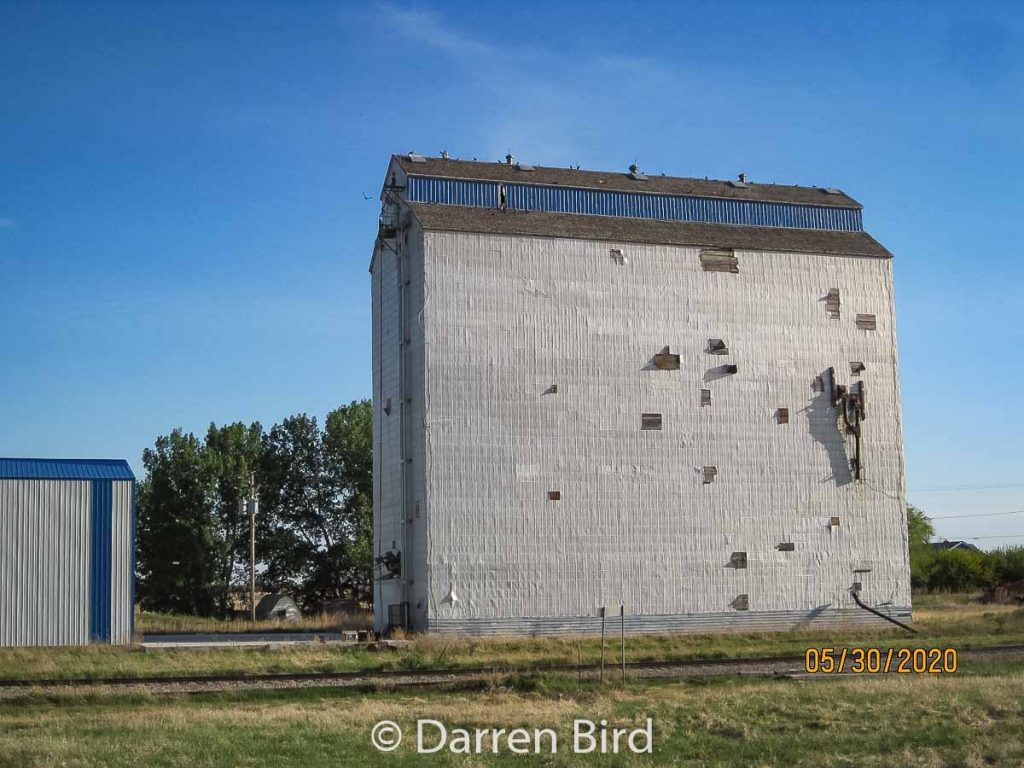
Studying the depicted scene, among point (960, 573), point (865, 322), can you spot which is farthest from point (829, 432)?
point (960, 573)

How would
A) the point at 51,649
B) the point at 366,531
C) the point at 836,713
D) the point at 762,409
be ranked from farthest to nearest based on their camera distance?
the point at 366,531 → the point at 762,409 → the point at 51,649 → the point at 836,713

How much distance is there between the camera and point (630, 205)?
1571 inches

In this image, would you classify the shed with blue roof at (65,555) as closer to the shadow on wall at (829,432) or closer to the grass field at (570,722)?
the grass field at (570,722)

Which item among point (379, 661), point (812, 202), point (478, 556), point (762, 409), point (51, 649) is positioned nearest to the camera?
point (379, 661)

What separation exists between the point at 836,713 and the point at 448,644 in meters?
15.7

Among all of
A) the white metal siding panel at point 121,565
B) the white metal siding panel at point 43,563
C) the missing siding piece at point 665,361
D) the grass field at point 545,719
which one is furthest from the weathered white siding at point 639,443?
the white metal siding panel at point 43,563

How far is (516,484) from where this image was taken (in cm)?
3538

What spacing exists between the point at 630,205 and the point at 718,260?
374cm

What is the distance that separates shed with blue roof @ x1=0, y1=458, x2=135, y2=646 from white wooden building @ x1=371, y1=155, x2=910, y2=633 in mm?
8691

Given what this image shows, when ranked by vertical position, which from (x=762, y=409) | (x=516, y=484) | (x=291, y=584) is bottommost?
(x=291, y=584)

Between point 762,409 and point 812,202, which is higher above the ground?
point 812,202

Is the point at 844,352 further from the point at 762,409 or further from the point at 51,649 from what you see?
the point at 51,649

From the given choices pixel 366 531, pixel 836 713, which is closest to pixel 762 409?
pixel 836 713

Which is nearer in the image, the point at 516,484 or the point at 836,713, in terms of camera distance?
the point at 836,713
